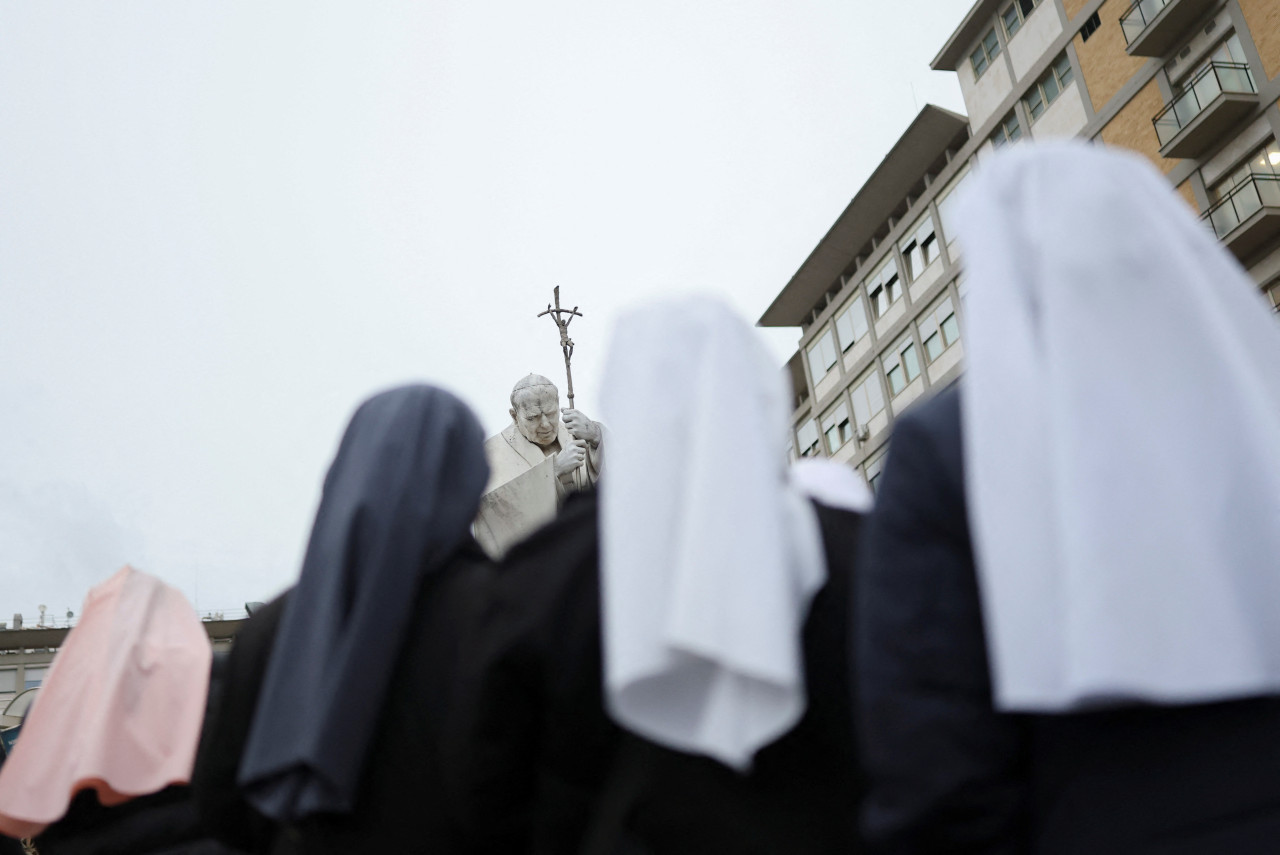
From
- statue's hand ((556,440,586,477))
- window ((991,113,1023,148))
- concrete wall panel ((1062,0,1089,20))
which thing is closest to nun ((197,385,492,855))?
statue's hand ((556,440,586,477))

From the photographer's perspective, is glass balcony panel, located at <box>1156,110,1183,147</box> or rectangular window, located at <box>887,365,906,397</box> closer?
glass balcony panel, located at <box>1156,110,1183,147</box>

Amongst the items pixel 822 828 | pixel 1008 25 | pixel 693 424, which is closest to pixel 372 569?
pixel 693 424

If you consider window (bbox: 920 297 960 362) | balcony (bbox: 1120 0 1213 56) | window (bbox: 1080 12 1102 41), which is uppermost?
window (bbox: 1080 12 1102 41)

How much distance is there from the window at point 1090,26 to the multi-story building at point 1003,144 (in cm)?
6

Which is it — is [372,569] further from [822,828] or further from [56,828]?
[56,828]

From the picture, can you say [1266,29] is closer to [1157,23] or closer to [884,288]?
[1157,23]

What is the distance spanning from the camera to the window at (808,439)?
42656 mm

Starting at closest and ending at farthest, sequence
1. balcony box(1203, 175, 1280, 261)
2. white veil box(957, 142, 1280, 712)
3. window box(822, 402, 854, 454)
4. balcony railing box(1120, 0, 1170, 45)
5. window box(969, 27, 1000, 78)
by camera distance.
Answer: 1. white veil box(957, 142, 1280, 712)
2. balcony box(1203, 175, 1280, 261)
3. balcony railing box(1120, 0, 1170, 45)
4. window box(969, 27, 1000, 78)
5. window box(822, 402, 854, 454)

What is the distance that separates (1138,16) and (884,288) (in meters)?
13.1

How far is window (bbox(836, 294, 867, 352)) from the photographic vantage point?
126 ft

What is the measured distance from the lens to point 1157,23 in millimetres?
23219

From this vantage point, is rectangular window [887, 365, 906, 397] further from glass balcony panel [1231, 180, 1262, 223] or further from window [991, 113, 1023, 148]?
glass balcony panel [1231, 180, 1262, 223]

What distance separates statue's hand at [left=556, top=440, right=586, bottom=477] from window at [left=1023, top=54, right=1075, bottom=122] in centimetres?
2502

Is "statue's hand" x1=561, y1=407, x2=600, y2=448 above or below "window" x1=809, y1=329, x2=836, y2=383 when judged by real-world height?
below
